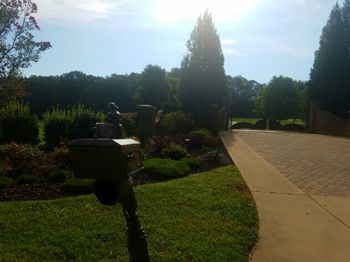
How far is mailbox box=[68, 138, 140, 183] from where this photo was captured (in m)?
3.09

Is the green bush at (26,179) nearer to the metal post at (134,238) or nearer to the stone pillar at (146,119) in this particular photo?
the metal post at (134,238)

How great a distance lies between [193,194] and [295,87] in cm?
5361

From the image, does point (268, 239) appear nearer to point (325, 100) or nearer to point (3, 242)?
point (3, 242)

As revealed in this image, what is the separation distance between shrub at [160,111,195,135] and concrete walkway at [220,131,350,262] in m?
3.68

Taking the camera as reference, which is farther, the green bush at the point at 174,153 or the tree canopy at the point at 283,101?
the tree canopy at the point at 283,101

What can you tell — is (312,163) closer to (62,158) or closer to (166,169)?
(166,169)

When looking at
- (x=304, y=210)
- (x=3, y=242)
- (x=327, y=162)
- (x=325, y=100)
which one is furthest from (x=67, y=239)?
(x=325, y=100)

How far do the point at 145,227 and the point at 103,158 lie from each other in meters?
3.05

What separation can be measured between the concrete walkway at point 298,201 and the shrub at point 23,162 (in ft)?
13.7

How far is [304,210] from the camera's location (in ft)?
25.5

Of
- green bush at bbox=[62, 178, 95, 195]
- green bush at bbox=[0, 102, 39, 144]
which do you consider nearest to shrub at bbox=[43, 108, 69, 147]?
green bush at bbox=[0, 102, 39, 144]

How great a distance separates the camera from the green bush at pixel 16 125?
541 inches

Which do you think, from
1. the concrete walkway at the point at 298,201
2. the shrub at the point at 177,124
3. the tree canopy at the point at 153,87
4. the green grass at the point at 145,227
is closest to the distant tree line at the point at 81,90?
the tree canopy at the point at 153,87

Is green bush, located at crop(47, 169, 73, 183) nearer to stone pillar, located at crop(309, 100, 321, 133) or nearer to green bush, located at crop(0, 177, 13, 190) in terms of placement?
green bush, located at crop(0, 177, 13, 190)
